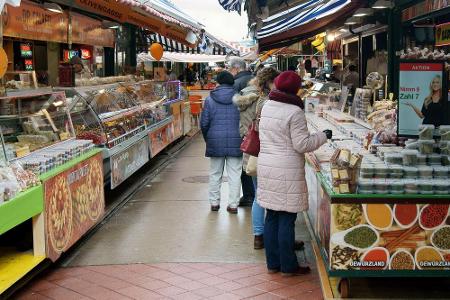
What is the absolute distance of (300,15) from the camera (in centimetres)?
1075

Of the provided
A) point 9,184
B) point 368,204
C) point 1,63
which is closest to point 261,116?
point 368,204

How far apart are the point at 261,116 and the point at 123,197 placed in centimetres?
400

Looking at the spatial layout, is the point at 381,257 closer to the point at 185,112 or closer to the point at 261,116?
the point at 261,116

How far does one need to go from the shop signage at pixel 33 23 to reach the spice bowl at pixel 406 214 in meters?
6.00

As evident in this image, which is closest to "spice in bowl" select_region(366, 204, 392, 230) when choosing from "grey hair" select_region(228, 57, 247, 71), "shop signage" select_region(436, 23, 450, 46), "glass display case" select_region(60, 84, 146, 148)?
"glass display case" select_region(60, 84, 146, 148)

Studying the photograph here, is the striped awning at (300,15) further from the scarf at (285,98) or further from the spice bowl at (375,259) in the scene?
the spice bowl at (375,259)

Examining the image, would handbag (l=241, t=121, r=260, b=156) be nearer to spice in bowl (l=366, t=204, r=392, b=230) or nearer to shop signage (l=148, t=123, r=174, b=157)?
spice in bowl (l=366, t=204, r=392, b=230)

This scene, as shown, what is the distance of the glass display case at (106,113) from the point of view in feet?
26.7

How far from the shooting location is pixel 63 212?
223 inches

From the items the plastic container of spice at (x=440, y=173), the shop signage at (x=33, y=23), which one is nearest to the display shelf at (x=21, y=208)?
the plastic container of spice at (x=440, y=173)

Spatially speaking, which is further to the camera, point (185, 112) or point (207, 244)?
point (185, 112)

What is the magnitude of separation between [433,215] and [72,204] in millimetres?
3262

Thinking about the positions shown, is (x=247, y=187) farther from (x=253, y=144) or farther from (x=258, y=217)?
(x=253, y=144)

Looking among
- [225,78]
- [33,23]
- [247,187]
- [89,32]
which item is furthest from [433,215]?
[89,32]
